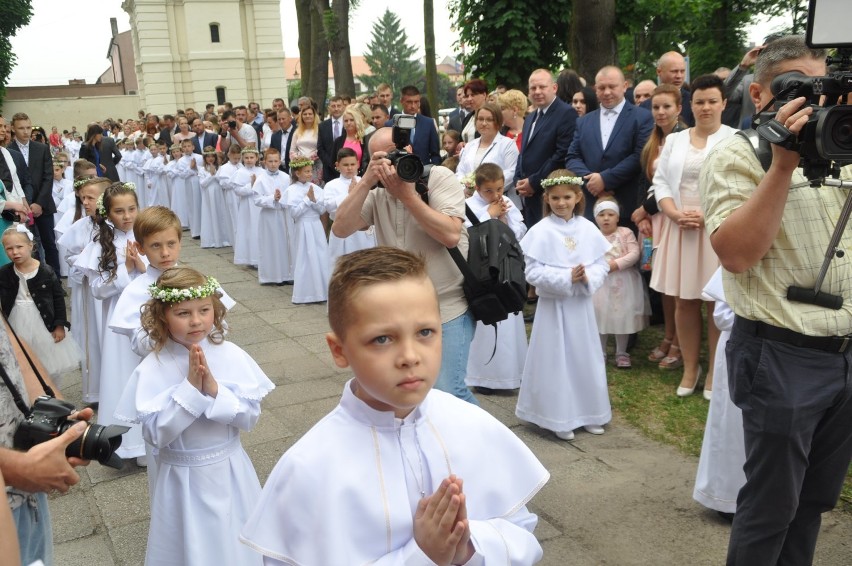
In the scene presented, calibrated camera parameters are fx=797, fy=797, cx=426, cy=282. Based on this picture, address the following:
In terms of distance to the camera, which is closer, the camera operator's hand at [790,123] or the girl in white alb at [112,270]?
the camera operator's hand at [790,123]

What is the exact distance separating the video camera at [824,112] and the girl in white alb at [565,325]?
3.04 meters

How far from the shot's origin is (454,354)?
4281 millimetres

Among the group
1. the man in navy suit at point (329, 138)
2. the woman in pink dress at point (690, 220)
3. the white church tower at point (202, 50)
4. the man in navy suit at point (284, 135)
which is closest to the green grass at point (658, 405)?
the woman in pink dress at point (690, 220)

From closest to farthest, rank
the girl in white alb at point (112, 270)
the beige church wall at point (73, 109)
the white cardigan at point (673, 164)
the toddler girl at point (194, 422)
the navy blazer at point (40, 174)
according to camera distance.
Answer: the toddler girl at point (194, 422)
the girl in white alb at point (112, 270)
the white cardigan at point (673, 164)
the navy blazer at point (40, 174)
the beige church wall at point (73, 109)

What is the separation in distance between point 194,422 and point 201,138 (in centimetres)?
1532

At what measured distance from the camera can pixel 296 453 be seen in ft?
6.40

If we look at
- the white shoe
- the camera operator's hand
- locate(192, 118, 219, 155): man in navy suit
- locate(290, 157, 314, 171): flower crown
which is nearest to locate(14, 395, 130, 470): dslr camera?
the camera operator's hand

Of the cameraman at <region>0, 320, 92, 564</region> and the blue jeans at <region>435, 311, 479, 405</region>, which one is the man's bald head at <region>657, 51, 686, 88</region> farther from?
the cameraman at <region>0, 320, 92, 564</region>

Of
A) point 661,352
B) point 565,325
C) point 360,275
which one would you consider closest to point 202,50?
point 661,352

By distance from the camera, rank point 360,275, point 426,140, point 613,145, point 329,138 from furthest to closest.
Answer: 1. point 329,138
2. point 426,140
3. point 613,145
4. point 360,275

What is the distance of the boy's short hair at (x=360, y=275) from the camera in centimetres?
194

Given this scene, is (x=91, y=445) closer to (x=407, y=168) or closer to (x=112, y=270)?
(x=407, y=168)

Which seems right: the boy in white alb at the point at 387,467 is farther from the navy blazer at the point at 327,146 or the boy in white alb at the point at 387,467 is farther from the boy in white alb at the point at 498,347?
the navy blazer at the point at 327,146

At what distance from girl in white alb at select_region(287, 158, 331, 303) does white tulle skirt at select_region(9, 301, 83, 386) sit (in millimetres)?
4590
